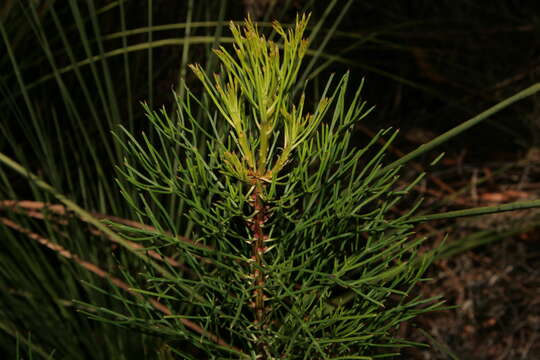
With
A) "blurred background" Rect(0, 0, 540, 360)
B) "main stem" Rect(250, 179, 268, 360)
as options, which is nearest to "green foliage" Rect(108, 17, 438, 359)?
"main stem" Rect(250, 179, 268, 360)

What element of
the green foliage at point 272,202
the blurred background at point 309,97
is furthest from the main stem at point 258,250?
the blurred background at point 309,97

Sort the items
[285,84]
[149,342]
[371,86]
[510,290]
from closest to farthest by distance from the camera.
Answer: [285,84] < [149,342] < [510,290] < [371,86]

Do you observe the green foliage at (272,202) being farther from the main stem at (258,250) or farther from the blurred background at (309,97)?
the blurred background at (309,97)

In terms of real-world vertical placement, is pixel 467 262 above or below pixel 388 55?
below

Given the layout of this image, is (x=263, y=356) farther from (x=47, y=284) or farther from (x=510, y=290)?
(x=510, y=290)

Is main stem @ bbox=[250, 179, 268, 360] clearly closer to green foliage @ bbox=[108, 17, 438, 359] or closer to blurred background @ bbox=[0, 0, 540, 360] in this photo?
green foliage @ bbox=[108, 17, 438, 359]

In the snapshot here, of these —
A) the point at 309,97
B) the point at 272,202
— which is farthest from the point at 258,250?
the point at 309,97

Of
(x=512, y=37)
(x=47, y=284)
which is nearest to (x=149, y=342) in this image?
(x=47, y=284)

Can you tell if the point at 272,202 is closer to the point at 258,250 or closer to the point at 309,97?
the point at 258,250
